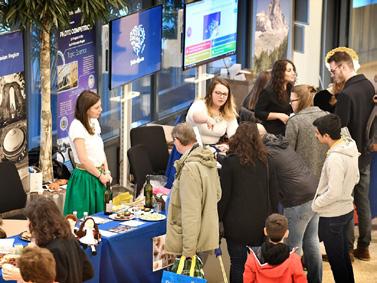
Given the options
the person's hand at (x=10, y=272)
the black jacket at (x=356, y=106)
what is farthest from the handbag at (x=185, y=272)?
the black jacket at (x=356, y=106)

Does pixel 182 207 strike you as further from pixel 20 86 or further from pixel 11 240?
pixel 20 86

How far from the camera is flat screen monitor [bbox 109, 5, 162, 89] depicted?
336 inches

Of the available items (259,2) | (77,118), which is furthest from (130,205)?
(259,2)

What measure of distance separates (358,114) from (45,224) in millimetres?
3697

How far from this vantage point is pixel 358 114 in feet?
26.0

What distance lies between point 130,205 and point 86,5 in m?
1.91

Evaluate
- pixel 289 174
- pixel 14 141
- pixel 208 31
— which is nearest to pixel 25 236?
pixel 289 174

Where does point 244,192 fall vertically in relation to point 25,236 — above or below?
above

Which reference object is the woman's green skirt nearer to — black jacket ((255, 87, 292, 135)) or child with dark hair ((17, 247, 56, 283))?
black jacket ((255, 87, 292, 135))

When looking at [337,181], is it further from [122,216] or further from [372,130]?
[372,130]

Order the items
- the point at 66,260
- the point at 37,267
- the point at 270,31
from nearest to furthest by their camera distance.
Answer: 1. the point at 37,267
2. the point at 66,260
3. the point at 270,31

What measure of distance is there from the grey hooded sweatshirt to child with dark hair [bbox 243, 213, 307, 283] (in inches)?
33.5

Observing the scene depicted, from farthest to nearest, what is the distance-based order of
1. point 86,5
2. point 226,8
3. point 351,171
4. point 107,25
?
point 226,8 → point 107,25 → point 86,5 → point 351,171

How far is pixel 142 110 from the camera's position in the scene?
1123 cm
